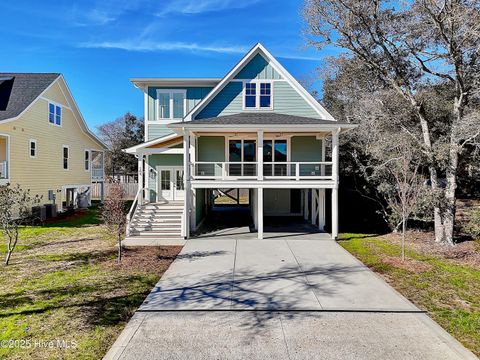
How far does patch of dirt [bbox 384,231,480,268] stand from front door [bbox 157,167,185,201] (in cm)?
1033

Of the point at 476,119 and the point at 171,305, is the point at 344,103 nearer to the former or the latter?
the point at 476,119

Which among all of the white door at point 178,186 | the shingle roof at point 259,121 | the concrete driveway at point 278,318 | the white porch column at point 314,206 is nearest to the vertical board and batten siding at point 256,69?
the shingle roof at point 259,121

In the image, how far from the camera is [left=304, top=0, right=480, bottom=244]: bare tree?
36.0 ft

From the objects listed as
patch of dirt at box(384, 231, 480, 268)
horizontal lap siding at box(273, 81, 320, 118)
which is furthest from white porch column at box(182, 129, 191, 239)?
patch of dirt at box(384, 231, 480, 268)

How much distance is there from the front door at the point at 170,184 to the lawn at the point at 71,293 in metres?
4.65

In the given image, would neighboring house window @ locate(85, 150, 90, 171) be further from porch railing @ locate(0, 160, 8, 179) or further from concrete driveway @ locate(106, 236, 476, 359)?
concrete driveway @ locate(106, 236, 476, 359)

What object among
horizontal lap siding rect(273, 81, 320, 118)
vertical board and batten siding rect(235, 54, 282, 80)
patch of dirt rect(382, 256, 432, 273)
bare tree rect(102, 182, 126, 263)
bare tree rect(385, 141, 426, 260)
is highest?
vertical board and batten siding rect(235, 54, 282, 80)

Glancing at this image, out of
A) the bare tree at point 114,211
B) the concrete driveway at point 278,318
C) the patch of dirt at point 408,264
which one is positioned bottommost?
the concrete driveway at point 278,318

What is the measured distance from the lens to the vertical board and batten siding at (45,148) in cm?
1727

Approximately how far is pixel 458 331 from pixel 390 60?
38.1 feet

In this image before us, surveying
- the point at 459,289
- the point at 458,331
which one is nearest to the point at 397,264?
the point at 459,289

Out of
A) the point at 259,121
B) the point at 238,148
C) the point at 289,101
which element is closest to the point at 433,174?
the point at 289,101

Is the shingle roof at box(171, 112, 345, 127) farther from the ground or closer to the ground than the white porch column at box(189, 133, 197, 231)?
farther from the ground

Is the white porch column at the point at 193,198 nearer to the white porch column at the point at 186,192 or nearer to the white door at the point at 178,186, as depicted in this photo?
the white porch column at the point at 186,192
